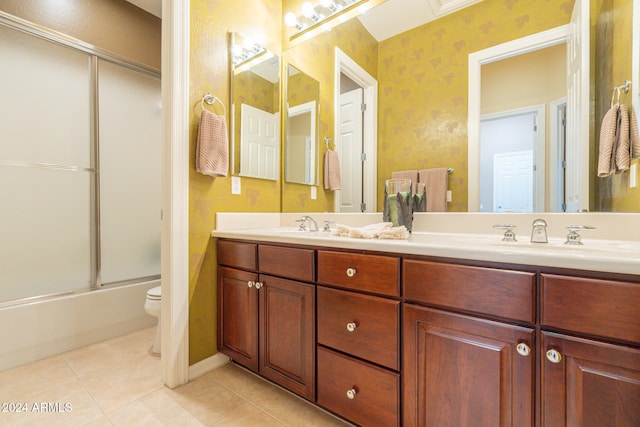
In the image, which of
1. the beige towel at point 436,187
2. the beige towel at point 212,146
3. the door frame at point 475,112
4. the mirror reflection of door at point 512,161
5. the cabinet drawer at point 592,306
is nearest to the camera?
the cabinet drawer at point 592,306

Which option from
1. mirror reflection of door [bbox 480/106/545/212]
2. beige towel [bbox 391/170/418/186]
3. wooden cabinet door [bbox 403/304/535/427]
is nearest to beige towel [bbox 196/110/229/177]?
beige towel [bbox 391/170/418/186]

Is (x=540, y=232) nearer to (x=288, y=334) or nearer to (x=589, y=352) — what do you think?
(x=589, y=352)

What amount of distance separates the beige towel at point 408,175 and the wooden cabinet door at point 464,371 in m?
0.79

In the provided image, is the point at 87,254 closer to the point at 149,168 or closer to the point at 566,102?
the point at 149,168

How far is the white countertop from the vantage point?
2.34ft

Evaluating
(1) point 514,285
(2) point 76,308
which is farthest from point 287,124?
(2) point 76,308

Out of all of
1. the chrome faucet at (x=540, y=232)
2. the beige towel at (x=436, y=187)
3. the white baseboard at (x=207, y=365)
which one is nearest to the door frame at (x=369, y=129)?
the beige towel at (x=436, y=187)

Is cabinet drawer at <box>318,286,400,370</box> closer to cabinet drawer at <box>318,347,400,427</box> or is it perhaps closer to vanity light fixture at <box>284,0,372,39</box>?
cabinet drawer at <box>318,347,400,427</box>

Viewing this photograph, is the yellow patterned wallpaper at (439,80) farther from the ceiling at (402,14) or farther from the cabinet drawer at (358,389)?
the cabinet drawer at (358,389)

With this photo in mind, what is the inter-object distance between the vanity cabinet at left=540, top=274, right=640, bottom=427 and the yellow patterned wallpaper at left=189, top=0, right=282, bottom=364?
1.59 meters

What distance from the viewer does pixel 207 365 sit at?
5.55 feet

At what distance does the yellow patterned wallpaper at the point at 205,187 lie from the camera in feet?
→ 5.34

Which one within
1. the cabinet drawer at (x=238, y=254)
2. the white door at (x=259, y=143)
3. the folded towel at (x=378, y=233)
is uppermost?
the white door at (x=259, y=143)

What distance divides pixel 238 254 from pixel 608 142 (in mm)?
1742
